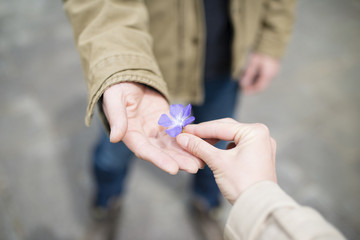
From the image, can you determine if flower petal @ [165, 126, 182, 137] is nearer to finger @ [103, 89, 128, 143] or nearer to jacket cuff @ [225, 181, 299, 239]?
finger @ [103, 89, 128, 143]

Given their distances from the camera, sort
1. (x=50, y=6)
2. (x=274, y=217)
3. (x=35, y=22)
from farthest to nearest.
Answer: (x=50, y=6) → (x=35, y=22) → (x=274, y=217)

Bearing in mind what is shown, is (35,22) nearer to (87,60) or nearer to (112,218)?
(112,218)

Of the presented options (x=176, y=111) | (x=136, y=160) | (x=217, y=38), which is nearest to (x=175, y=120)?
(x=176, y=111)

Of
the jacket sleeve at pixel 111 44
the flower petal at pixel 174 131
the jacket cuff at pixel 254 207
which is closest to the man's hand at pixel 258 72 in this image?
the jacket sleeve at pixel 111 44

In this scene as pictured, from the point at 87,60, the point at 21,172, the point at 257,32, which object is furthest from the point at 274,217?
the point at 21,172

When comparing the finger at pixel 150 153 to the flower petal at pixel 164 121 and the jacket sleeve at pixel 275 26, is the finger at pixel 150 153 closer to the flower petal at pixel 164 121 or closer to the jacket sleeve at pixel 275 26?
the flower petal at pixel 164 121

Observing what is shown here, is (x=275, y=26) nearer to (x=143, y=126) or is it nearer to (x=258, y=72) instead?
(x=258, y=72)

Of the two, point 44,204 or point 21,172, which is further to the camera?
point 21,172
